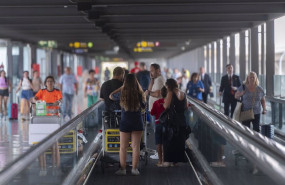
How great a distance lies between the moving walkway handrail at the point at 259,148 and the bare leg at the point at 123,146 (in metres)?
2.04

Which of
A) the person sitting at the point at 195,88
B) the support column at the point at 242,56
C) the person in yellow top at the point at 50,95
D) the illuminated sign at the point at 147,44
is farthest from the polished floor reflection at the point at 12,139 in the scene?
the illuminated sign at the point at 147,44

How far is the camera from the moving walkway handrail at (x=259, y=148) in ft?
12.5

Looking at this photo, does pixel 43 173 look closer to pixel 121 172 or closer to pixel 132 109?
pixel 132 109

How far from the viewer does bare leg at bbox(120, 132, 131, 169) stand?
8.63 meters

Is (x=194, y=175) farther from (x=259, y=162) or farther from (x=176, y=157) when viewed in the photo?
(x=259, y=162)

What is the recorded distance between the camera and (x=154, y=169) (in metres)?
9.45

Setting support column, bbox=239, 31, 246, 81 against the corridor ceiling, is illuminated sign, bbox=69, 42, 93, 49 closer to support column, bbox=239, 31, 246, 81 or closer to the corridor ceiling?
the corridor ceiling

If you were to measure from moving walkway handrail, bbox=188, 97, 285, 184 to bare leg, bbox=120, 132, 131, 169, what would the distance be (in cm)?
204

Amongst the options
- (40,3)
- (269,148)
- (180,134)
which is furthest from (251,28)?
(269,148)

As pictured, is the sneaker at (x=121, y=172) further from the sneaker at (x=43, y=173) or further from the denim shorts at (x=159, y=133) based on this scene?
the sneaker at (x=43, y=173)

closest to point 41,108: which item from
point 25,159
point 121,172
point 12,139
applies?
point 12,139

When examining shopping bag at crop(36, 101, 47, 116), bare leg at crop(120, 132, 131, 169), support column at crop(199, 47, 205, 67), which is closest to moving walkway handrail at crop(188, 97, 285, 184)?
bare leg at crop(120, 132, 131, 169)

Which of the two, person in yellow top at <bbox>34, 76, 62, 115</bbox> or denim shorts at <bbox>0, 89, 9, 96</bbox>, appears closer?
person in yellow top at <bbox>34, 76, 62, 115</bbox>

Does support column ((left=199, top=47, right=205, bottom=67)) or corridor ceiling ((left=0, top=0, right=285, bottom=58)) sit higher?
corridor ceiling ((left=0, top=0, right=285, bottom=58))
